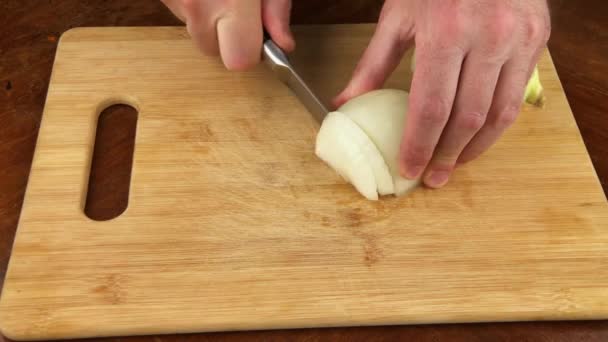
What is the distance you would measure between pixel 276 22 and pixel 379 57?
8.9 inches

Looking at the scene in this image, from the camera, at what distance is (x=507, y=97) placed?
104 centimetres

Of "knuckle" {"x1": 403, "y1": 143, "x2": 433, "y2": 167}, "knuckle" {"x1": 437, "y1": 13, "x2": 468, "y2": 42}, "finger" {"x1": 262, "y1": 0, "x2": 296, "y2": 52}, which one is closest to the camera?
"knuckle" {"x1": 437, "y1": 13, "x2": 468, "y2": 42}

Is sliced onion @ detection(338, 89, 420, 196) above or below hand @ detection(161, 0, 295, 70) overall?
below

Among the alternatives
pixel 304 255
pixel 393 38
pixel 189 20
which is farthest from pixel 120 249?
pixel 393 38

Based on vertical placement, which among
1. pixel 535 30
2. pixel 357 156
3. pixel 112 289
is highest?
pixel 535 30

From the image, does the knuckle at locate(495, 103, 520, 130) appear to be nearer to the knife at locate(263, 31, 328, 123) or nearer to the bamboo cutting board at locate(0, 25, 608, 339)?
the bamboo cutting board at locate(0, 25, 608, 339)

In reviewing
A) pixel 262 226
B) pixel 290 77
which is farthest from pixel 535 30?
pixel 262 226

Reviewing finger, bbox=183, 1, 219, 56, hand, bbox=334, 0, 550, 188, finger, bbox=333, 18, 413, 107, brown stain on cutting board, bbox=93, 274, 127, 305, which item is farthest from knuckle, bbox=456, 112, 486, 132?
brown stain on cutting board, bbox=93, 274, 127, 305

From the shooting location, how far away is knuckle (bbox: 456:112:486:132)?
→ 103cm

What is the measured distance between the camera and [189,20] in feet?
3.72

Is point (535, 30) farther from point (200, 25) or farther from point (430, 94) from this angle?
point (200, 25)

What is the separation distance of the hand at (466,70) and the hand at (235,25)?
28cm

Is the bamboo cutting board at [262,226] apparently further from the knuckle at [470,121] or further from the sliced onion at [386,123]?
the knuckle at [470,121]

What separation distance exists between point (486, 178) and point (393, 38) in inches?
14.2
